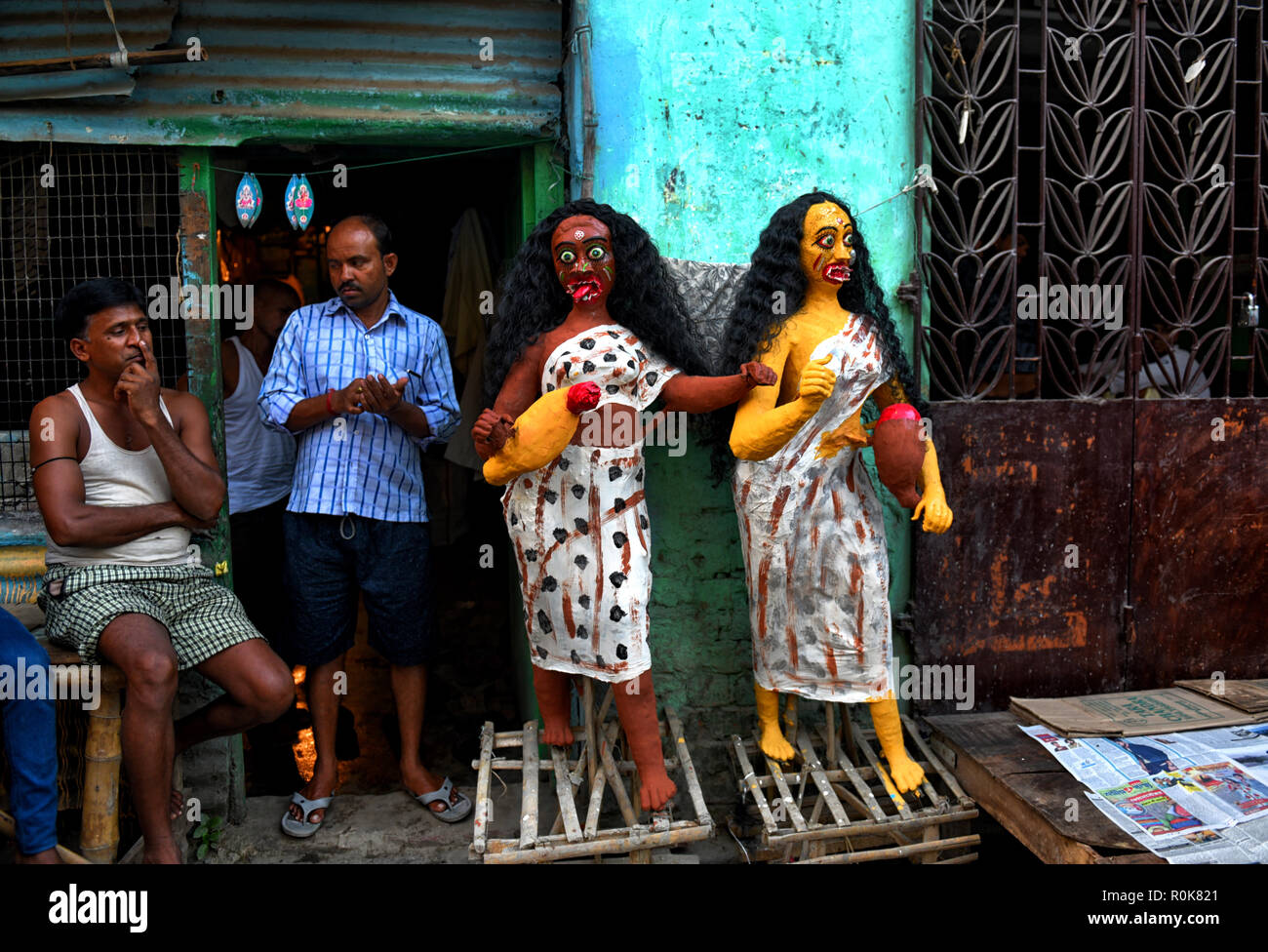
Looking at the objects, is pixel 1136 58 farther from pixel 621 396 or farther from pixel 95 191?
pixel 95 191

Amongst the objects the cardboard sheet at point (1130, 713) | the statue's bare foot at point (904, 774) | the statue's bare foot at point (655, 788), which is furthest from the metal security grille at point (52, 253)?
the cardboard sheet at point (1130, 713)

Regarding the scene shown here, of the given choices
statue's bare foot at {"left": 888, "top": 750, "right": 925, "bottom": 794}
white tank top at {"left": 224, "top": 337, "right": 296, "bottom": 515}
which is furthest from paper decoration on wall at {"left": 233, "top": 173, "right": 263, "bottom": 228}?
statue's bare foot at {"left": 888, "top": 750, "right": 925, "bottom": 794}

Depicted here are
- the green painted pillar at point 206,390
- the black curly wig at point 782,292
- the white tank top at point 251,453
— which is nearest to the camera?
the black curly wig at point 782,292

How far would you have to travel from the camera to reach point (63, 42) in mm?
3365

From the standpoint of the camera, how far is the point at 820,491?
3.14 meters

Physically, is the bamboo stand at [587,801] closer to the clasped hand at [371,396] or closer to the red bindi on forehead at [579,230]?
the clasped hand at [371,396]

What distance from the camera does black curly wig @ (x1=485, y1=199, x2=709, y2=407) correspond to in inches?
120

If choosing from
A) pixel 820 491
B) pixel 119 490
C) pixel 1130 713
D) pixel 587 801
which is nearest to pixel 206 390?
pixel 119 490

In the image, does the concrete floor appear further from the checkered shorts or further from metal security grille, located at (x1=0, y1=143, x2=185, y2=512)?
metal security grille, located at (x1=0, y1=143, x2=185, y2=512)

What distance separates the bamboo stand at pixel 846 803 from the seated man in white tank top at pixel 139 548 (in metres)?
1.72

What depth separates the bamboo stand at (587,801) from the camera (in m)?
2.88

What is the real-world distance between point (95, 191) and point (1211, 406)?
179 inches

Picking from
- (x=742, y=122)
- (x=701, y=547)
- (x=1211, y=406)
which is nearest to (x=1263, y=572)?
(x=1211, y=406)

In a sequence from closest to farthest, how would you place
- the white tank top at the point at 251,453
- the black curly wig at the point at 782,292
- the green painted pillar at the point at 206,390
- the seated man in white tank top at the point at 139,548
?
the seated man in white tank top at the point at 139,548, the black curly wig at the point at 782,292, the green painted pillar at the point at 206,390, the white tank top at the point at 251,453
